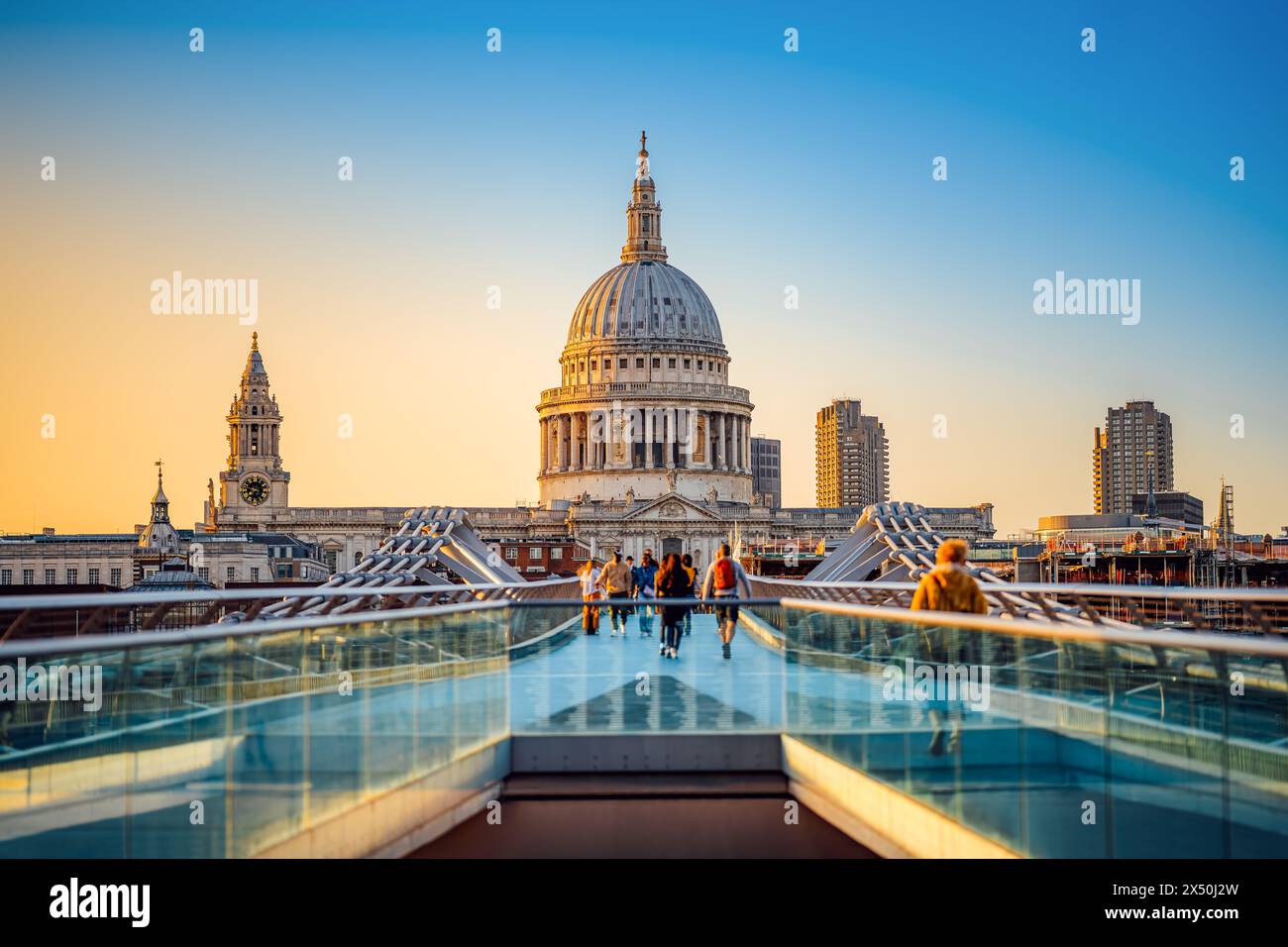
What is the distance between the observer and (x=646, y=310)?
18675 cm

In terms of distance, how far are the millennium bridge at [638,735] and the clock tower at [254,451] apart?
16695 centimetres

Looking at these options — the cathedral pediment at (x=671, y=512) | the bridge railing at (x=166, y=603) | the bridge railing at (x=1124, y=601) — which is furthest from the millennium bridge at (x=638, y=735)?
the cathedral pediment at (x=671, y=512)

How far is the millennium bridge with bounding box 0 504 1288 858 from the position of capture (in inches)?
332

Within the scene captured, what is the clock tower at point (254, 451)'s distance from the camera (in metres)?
183

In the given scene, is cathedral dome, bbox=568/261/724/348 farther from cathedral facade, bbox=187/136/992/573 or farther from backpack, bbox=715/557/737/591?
backpack, bbox=715/557/737/591

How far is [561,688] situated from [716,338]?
173948 millimetres

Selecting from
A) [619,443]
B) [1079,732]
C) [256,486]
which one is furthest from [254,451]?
[1079,732]

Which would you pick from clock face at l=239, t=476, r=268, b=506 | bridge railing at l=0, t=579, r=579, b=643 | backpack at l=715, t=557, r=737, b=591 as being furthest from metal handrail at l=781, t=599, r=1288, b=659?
clock face at l=239, t=476, r=268, b=506

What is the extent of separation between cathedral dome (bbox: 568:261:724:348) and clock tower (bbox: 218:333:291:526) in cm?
3268

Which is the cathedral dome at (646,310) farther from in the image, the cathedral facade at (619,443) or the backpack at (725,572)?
Answer: the backpack at (725,572)

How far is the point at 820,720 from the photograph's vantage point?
47.5 feet

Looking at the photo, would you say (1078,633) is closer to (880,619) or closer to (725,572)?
(880,619)
